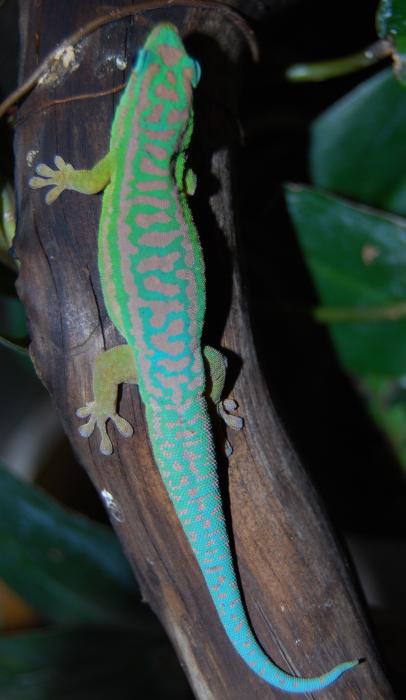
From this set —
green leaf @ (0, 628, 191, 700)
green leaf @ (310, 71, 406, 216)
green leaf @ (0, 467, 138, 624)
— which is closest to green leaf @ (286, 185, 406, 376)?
green leaf @ (310, 71, 406, 216)

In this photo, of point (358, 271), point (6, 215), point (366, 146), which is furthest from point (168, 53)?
point (358, 271)

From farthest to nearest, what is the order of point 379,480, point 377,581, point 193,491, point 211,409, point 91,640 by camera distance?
point 379,480 → point 377,581 → point 91,640 → point 211,409 → point 193,491

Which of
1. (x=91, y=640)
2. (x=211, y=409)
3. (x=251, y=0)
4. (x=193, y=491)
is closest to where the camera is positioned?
(x=193, y=491)

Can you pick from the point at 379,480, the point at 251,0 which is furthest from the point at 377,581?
the point at 251,0

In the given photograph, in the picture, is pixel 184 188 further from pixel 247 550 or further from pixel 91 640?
pixel 91 640

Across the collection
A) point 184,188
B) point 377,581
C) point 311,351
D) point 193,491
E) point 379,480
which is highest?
point 184,188

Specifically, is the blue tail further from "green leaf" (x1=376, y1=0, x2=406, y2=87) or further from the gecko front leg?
"green leaf" (x1=376, y1=0, x2=406, y2=87)

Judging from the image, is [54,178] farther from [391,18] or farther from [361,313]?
[361,313]
